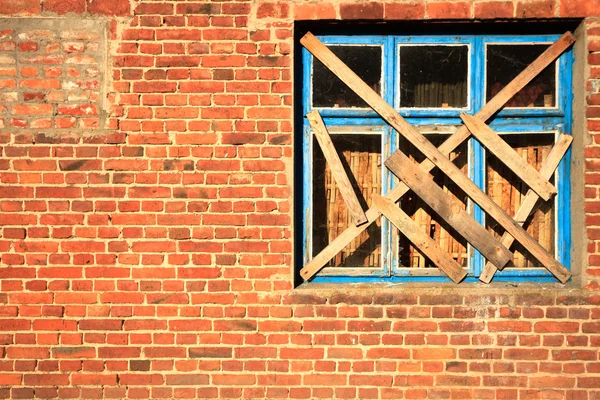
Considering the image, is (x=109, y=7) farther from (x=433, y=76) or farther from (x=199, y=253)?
(x=433, y=76)

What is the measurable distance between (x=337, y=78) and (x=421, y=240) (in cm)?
120

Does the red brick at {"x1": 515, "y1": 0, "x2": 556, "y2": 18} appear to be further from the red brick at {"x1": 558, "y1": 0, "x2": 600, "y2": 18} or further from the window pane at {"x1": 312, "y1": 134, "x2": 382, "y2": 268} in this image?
the window pane at {"x1": 312, "y1": 134, "x2": 382, "y2": 268}

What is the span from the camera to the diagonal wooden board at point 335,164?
11.1 ft

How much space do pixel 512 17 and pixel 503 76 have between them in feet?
1.23

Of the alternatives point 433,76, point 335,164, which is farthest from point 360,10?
point 335,164

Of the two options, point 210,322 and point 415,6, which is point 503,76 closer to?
point 415,6

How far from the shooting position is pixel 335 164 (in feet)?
11.1

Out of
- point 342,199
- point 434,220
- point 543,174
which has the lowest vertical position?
point 434,220

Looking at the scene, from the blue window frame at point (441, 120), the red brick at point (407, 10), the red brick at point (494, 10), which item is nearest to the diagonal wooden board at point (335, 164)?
the blue window frame at point (441, 120)

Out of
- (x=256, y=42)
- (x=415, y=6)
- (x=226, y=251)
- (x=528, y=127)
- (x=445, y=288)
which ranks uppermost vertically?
(x=415, y=6)

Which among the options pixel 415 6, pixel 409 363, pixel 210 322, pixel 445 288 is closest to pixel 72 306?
pixel 210 322

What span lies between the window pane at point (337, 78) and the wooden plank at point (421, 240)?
757 mm

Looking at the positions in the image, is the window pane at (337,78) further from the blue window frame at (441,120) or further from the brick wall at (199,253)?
the brick wall at (199,253)

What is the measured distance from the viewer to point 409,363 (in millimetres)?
3287
